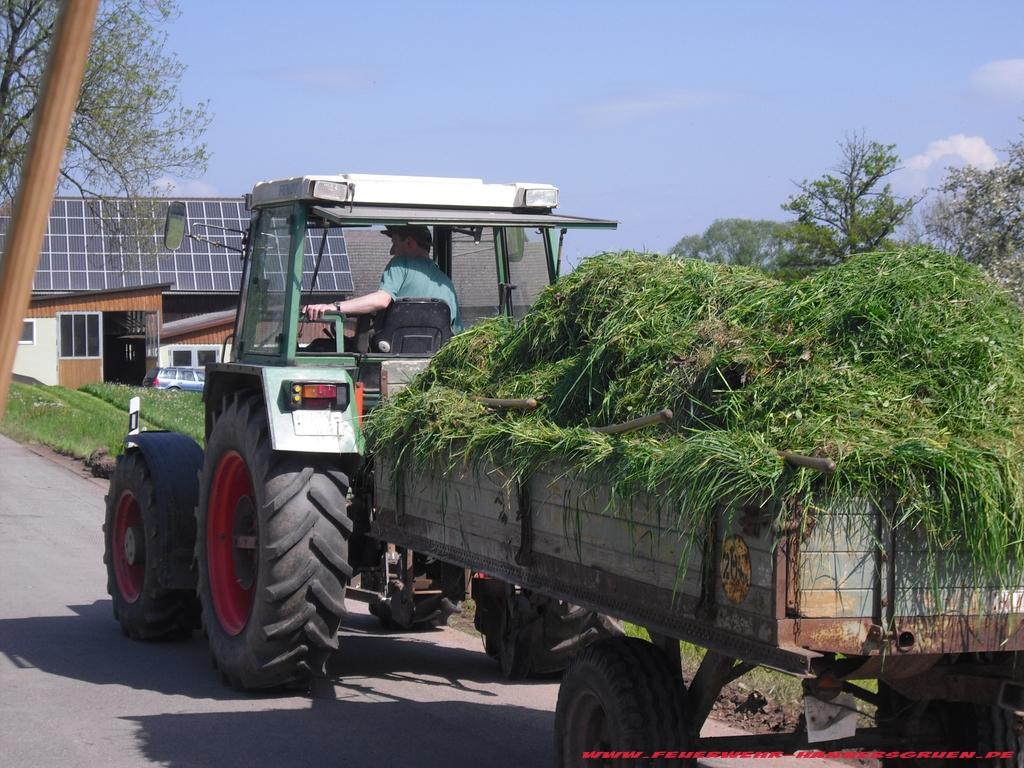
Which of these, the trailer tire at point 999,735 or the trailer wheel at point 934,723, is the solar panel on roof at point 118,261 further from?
the trailer tire at point 999,735

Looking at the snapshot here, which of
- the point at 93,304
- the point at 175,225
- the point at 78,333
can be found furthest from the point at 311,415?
the point at 78,333

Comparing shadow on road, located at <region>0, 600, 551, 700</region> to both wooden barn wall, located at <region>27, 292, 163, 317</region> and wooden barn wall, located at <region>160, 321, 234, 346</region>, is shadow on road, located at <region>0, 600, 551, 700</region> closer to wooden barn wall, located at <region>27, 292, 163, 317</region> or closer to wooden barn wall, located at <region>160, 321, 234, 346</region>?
wooden barn wall, located at <region>27, 292, 163, 317</region>

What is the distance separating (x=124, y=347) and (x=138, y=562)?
138ft

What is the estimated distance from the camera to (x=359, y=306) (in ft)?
22.4

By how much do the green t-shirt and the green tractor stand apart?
10cm

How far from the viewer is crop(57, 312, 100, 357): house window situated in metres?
43.0

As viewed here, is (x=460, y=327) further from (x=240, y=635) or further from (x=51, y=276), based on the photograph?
(x=51, y=276)

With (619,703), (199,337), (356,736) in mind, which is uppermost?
(199,337)

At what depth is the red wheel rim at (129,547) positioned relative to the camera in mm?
8086

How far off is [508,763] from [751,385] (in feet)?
8.12

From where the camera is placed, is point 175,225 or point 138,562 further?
point 138,562

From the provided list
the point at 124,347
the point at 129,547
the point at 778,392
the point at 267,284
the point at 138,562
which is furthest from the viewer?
the point at 124,347

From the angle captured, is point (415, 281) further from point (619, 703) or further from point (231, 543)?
→ point (619, 703)

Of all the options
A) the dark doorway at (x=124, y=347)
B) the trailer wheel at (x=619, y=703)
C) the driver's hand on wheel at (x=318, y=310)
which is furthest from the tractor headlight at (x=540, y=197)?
the dark doorway at (x=124, y=347)
